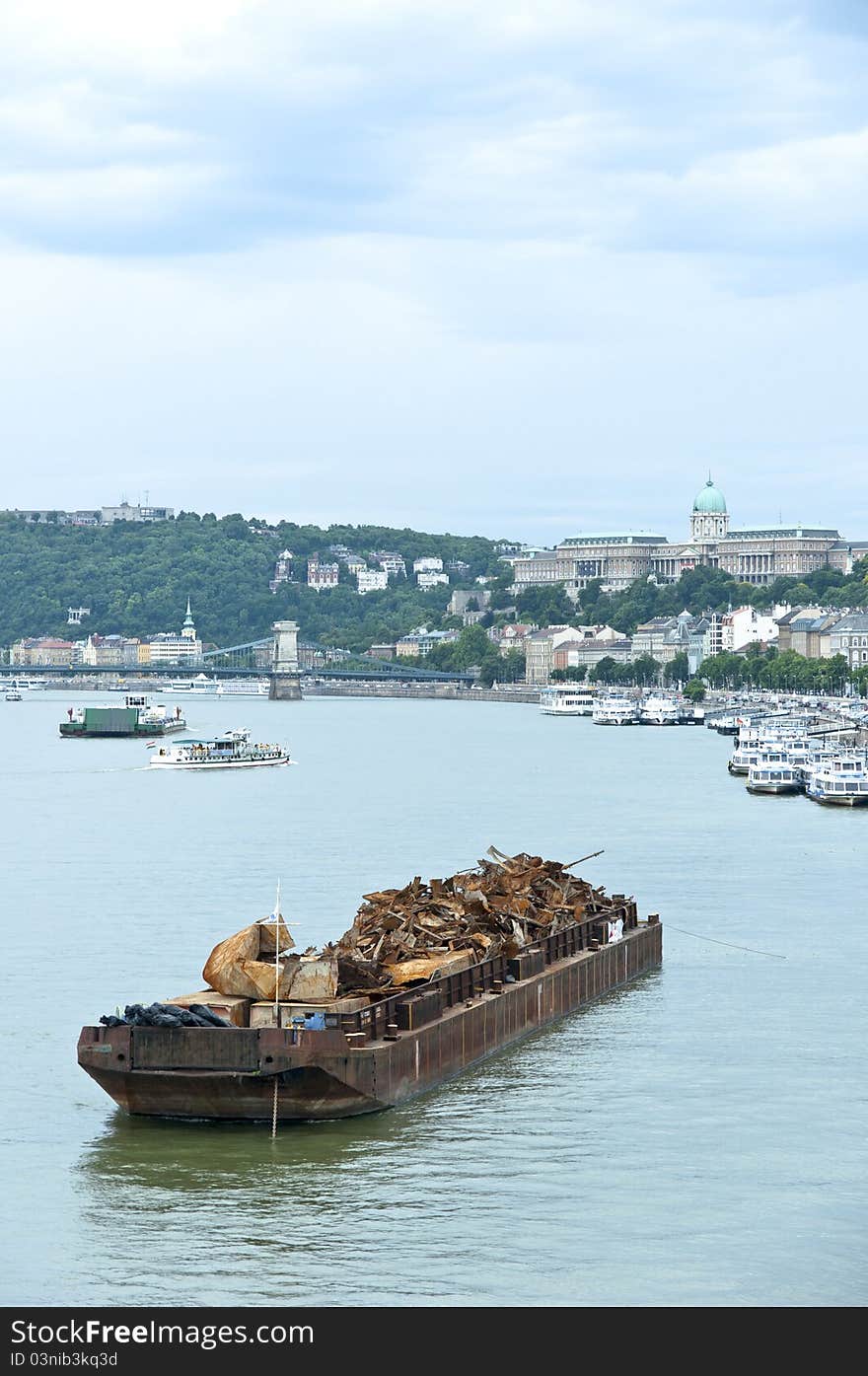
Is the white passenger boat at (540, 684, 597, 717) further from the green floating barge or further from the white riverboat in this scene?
the white riverboat

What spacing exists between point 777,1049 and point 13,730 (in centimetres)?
11047

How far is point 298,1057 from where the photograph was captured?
2205 centimetres

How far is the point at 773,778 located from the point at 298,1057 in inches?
2188

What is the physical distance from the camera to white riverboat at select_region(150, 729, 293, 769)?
91.4 m

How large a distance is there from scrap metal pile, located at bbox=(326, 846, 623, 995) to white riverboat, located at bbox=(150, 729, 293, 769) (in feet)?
186

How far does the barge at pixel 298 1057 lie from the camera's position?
22047mm

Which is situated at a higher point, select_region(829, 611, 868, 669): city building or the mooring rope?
select_region(829, 611, 868, 669): city building

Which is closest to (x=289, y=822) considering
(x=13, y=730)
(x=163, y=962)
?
(x=163, y=962)

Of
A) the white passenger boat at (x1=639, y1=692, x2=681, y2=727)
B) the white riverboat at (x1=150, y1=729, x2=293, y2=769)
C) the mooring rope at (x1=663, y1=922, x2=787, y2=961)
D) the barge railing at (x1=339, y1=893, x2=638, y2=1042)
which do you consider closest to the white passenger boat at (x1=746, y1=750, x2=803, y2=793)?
the white riverboat at (x1=150, y1=729, x2=293, y2=769)

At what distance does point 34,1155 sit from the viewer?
2238cm

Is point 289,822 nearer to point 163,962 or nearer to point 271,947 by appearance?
point 163,962

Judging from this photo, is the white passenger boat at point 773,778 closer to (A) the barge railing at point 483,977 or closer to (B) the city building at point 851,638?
(A) the barge railing at point 483,977

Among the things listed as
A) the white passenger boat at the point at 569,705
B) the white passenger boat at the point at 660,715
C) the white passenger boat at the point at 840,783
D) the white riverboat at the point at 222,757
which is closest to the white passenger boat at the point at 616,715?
the white passenger boat at the point at 660,715

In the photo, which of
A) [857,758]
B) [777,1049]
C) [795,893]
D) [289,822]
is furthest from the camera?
[857,758]
